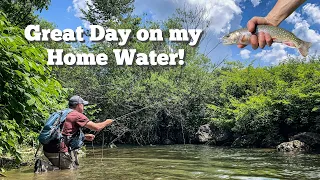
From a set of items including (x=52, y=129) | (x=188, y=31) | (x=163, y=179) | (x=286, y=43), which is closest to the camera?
(x=286, y=43)

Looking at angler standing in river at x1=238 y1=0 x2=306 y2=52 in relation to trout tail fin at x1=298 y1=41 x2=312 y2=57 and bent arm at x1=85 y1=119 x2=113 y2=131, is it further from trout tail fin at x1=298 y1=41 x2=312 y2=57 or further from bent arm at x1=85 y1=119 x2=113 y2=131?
bent arm at x1=85 y1=119 x2=113 y2=131

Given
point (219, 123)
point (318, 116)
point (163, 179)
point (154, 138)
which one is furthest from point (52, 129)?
point (154, 138)

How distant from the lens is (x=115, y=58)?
30.5 metres

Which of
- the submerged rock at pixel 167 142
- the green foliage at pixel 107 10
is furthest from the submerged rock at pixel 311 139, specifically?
the green foliage at pixel 107 10

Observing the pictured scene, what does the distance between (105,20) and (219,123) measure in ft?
77.5

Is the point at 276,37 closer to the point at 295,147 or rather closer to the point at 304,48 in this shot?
the point at 304,48

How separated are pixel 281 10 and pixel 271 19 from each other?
0.06m

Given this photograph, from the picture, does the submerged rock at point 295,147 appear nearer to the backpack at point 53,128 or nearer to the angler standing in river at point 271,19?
the backpack at point 53,128

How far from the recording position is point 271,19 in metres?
1.79

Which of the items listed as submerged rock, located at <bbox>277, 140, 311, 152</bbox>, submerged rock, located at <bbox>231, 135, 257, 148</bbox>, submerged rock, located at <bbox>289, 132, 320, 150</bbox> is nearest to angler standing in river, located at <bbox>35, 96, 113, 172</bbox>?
submerged rock, located at <bbox>277, 140, 311, 152</bbox>

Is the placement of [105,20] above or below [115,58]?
above

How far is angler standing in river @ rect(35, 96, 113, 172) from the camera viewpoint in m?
7.87

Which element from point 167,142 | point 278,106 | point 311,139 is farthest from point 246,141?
point 167,142

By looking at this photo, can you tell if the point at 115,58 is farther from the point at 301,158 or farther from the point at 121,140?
the point at 301,158
